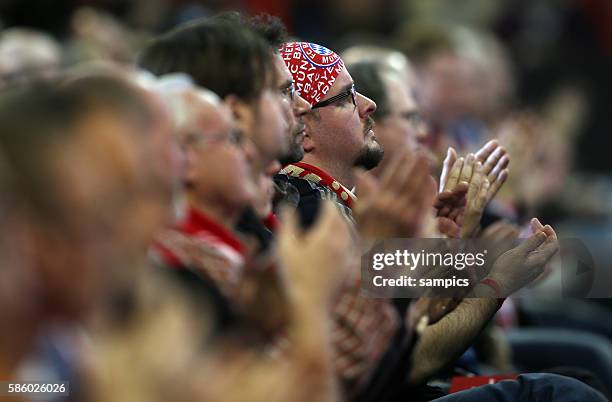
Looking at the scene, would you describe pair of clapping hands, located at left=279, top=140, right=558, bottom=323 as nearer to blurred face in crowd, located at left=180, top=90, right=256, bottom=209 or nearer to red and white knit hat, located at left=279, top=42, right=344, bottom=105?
blurred face in crowd, located at left=180, top=90, right=256, bottom=209

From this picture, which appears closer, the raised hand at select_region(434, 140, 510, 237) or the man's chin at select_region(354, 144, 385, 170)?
the raised hand at select_region(434, 140, 510, 237)

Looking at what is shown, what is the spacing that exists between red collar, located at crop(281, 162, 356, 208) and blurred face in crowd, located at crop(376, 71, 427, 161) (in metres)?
1.00

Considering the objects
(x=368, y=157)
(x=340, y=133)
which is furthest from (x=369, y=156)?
(x=340, y=133)

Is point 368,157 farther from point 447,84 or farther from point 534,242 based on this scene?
point 447,84

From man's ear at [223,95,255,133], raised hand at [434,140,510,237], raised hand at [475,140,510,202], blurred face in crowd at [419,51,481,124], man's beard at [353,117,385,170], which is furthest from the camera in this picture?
blurred face in crowd at [419,51,481,124]

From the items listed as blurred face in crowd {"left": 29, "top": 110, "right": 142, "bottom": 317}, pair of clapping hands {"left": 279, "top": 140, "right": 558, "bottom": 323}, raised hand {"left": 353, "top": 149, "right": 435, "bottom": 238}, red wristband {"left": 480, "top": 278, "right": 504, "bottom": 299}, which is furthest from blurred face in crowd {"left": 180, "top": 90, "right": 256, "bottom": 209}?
red wristband {"left": 480, "top": 278, "right": 504, "bottom": 299}

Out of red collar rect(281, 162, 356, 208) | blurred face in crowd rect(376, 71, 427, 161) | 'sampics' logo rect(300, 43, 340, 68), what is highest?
'sampics' logo rect(300, 43, 340, 68)

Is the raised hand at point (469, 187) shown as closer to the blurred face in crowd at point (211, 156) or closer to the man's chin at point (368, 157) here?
the man's chin at point (368, 157)

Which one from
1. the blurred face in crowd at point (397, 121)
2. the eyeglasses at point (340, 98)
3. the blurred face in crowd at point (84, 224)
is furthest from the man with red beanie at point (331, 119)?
the blurred face in crowd at point (84, 224)

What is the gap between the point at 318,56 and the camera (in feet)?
13.6

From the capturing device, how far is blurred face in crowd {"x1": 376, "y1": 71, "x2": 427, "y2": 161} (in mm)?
5074

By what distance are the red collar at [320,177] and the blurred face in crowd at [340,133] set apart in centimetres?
9

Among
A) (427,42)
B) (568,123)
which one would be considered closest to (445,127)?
(427,42)

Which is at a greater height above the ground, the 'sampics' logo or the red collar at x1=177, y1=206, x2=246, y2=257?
the red collar at x1=177, y1=206, x2=246, y2=257
